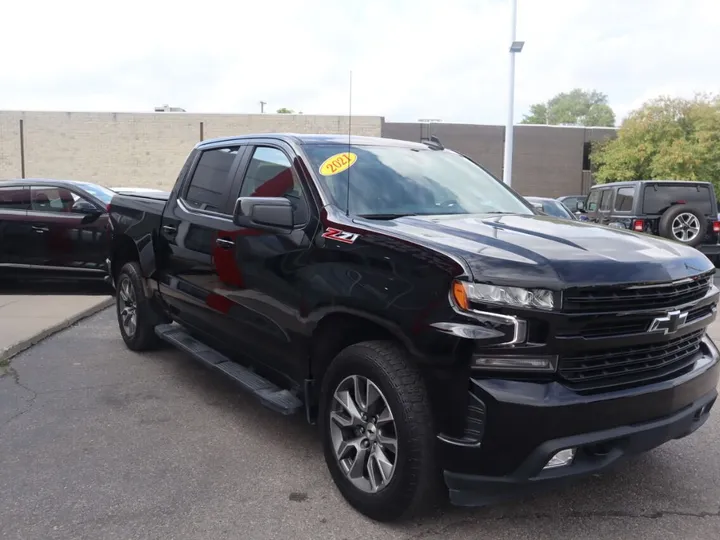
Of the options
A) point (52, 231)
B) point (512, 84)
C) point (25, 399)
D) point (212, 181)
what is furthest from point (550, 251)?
point (512, 84)

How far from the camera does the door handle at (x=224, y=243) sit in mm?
4195

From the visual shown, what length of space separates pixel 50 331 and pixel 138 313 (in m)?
1.70

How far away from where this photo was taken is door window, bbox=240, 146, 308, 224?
147 inches

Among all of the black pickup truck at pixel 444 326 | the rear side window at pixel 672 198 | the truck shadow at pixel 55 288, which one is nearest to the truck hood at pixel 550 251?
the black pickup truck at pixel 444 326

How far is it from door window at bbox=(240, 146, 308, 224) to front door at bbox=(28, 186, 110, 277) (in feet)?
17.8

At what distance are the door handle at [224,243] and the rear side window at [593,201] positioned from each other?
34.5 feet

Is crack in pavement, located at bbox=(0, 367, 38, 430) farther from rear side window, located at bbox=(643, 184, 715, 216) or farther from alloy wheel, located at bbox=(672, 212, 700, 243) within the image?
alloy wheel, located at bbox=(672, 212, 700, 243)

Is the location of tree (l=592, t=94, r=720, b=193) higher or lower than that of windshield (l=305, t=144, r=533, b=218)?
higher

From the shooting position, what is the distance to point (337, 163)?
3861 millimetres

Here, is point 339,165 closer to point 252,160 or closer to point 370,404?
point 252,160

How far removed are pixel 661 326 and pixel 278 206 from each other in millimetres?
1972

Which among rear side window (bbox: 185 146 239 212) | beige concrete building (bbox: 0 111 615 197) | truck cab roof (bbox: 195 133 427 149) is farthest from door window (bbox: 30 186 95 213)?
beige concrete building (bbox: 0 111 615 197)

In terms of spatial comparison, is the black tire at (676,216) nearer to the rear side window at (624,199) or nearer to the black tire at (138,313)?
the rear side window at (624,199)

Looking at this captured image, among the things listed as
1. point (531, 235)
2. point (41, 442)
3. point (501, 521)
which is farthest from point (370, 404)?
point (41, 442)
